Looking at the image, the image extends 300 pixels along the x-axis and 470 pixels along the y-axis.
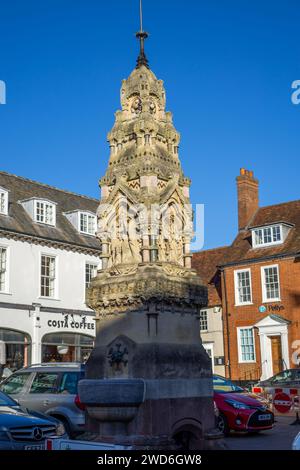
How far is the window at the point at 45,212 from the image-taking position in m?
27.7

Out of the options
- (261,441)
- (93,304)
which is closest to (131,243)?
(93,304)

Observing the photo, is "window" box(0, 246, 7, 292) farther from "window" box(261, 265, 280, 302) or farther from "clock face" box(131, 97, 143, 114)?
"clock face" box(131, 97, 143, 114)

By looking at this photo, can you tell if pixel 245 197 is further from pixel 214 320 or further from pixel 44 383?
pixel 44 383

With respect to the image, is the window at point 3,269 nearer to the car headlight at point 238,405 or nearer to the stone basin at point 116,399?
the car headlight at point 238,405

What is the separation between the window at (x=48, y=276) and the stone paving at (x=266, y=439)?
13.6 meters

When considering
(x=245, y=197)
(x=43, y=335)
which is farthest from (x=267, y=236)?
(x=43, y=335)

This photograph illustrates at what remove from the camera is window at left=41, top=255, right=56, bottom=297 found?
26375 mm

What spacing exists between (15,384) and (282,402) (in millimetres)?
8393

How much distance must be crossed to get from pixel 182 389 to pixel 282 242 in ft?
75.3

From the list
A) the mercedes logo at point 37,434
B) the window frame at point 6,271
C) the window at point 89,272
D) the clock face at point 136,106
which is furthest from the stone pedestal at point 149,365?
the window at point 89,272
